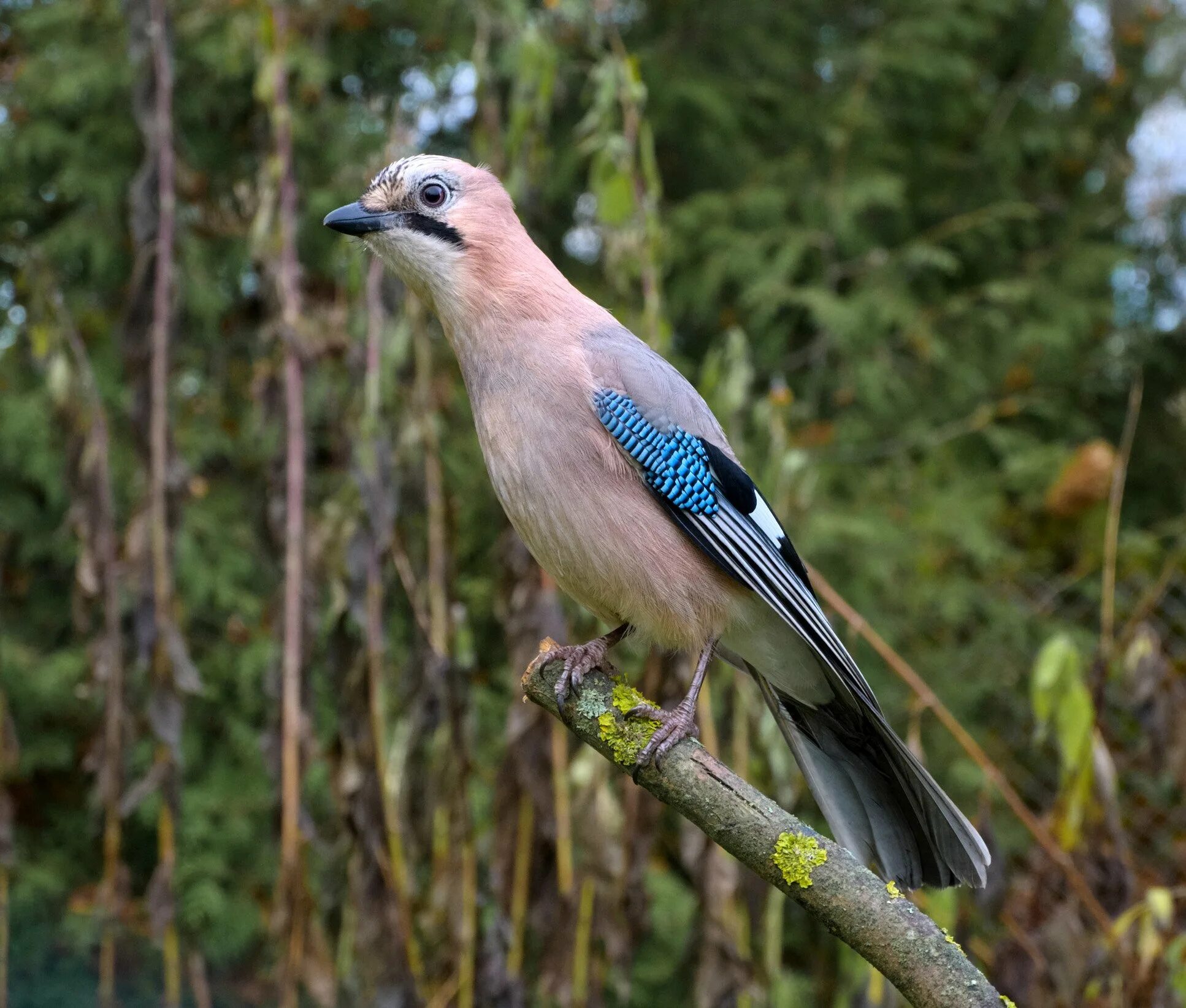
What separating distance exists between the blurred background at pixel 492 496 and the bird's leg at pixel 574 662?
1.79 ft

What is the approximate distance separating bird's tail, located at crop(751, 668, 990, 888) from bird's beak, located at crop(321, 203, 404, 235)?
1168mm

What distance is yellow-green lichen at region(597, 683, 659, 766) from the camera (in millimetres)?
2047

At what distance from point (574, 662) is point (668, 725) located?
0.30 metres

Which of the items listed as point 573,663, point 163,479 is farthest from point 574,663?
point 163,479

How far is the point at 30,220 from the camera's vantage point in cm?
559

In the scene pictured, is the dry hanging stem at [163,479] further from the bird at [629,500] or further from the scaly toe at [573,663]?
the scaly toe at [573,663]

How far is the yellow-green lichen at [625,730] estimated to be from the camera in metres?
2.05

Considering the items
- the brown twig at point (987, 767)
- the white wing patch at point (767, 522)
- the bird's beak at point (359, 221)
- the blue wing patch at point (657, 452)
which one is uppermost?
the bird's beak at point (359, 221)

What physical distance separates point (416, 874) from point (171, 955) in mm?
588

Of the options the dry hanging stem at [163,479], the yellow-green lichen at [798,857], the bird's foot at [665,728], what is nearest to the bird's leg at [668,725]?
the bird's foot at [665,728]

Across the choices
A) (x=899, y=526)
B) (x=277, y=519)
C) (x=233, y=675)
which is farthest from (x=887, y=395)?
(x=277, y=519)

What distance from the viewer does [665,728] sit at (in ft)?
6.79

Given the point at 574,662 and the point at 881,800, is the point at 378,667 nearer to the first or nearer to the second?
the point at 574,662

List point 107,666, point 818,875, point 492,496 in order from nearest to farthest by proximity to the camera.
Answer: point 818,875, point 107,666, point 492,496
